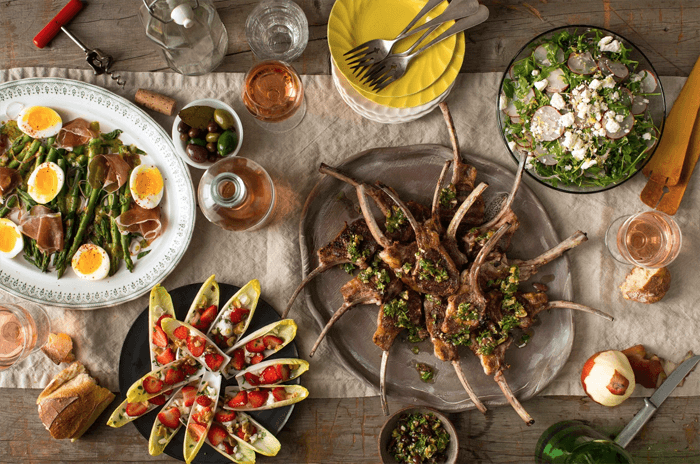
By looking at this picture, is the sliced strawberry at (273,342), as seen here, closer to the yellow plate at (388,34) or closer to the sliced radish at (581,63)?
the yellow plate at (388,34)

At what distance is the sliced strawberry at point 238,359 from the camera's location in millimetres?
2512

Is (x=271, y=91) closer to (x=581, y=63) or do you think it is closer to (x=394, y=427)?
(x=581, y=63)

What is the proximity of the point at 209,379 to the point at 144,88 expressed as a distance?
172cm

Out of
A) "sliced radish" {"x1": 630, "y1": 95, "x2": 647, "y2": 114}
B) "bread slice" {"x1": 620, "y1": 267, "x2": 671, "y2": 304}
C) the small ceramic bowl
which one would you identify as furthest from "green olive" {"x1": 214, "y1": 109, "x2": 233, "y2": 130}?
"bread slice" {"x1": 620, "y1": 267, "x2": 671, "y2": 304}

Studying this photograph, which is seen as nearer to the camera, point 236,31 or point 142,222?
point 142,222

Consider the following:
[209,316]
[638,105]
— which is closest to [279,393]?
[209,316]

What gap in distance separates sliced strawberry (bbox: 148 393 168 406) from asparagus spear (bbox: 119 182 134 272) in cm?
73

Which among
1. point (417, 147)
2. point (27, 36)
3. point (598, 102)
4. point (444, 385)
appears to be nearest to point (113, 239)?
point (27, 36)

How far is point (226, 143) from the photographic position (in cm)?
240

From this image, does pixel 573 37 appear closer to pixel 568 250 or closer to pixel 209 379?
pixel 568 250

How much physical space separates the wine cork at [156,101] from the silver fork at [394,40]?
1.02 meters

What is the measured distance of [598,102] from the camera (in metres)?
2.30

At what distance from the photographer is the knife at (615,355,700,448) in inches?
101

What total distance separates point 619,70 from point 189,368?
2.86 meters
